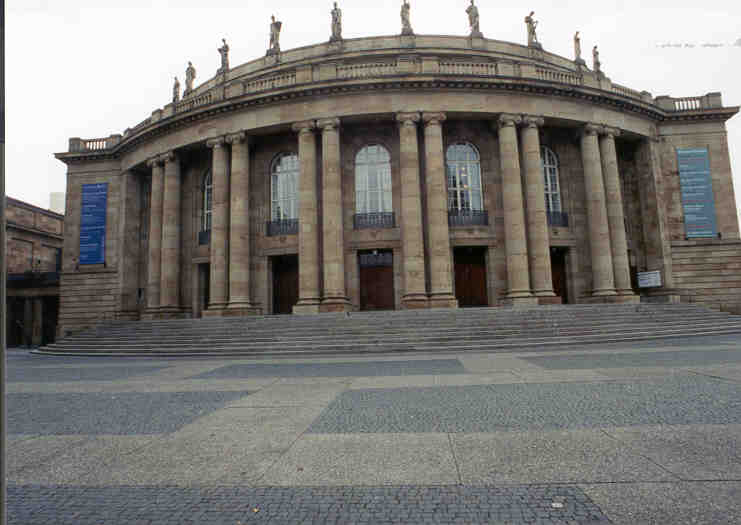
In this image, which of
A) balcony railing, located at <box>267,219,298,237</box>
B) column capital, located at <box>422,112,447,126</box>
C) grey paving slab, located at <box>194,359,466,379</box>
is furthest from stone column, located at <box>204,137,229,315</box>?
grey paving slab, located at <box>194,359,466,379</box>

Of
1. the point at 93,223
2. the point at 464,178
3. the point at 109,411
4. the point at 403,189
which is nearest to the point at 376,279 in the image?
the point at 403,189

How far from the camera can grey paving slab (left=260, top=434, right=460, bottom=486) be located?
328 cm

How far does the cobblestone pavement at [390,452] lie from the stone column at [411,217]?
43.5 feet

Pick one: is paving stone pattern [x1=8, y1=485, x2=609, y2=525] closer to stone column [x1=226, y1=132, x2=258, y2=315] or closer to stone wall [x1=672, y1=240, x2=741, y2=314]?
stone column [x1=226, y1=132, x2=258, y2=315]

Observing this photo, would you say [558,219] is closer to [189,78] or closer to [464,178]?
[464,178]

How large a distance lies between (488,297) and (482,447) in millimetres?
20892

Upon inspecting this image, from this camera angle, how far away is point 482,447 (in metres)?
3.93

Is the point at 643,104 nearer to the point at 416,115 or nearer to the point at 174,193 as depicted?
the point at 416,115

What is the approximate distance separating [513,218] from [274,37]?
2094cm

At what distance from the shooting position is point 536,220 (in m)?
22.4

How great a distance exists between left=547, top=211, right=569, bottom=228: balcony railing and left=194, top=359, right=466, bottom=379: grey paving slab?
16.8 meters

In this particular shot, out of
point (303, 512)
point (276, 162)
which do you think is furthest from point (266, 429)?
point (276, 162)

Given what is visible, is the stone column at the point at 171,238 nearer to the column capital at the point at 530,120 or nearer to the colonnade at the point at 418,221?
the colonnade at the point at 418,221

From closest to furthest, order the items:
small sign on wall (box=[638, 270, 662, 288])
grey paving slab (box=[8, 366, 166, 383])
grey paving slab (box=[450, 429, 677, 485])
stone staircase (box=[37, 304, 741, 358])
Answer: grey paving slab (box=[450, 429, 677, 485]) < grey paving slab (box=[8, 366, 166, 383]) < stone staircase (box=[37, 304, 741, 358]) < small sign on wall (box=[638, 270, 662, 288])
